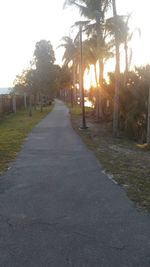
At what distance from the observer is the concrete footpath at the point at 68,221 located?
15.8 ft

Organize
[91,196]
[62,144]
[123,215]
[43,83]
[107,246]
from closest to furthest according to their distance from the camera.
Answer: [107,246] → [123,215] → [91,196] → [62,144] → [43,83]

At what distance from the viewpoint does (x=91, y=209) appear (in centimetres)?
690

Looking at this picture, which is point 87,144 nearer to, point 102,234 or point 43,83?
point 102,234

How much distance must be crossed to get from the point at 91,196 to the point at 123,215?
1397 millimetres

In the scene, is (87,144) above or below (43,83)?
below

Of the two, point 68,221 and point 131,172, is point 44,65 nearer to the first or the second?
point 131,172

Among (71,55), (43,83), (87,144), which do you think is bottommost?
(87,144)

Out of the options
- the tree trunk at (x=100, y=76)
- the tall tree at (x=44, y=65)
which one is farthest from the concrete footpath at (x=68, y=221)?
the tall tree at (x=44, y=65)

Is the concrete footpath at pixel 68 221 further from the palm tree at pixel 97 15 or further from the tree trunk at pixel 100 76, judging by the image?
the tree trunk at pixel 100 76

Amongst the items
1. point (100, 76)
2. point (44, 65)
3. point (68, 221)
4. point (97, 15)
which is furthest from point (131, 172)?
point (44, 65)

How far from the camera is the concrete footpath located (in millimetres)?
4824

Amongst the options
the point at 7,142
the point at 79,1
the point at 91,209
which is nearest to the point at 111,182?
the point at 91,209

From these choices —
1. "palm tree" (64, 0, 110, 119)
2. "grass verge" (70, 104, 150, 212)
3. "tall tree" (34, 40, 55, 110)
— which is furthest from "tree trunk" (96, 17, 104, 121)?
"grass verge" (70, 104, 150, 212)

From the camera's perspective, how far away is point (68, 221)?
6.21 meters
